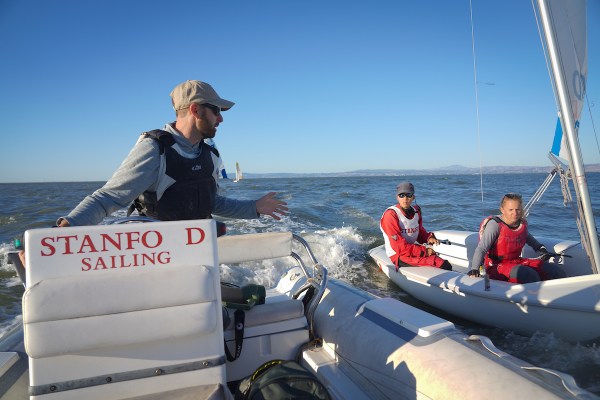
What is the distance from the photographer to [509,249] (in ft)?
13.8

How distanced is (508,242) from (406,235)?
1328mm

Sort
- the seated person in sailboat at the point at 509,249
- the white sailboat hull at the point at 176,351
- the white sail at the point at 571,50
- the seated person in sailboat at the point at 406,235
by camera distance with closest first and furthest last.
A: 1. the white sailboat hull at the point at 176,351
2. the white sail at the point at 571,50
3. the seated person in sailboat at the point at 509,249
4. the seated person in sailboat at the point at 406,235

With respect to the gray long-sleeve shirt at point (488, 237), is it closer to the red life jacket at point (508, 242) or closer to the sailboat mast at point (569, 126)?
the red life jacket at point (508, 242)

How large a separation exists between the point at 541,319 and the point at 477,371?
9.40ft

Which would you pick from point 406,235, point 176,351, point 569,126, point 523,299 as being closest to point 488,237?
point 523,299

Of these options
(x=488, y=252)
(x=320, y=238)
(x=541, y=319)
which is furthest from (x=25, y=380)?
(x=320, y=238)

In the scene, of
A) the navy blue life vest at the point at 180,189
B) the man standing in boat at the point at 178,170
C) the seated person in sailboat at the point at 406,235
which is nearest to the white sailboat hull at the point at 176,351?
the man standing in boat at the point at 178,170

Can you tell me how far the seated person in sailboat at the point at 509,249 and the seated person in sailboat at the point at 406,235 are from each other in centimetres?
74

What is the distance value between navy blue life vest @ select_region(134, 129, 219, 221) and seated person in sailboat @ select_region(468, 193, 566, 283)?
3383mm

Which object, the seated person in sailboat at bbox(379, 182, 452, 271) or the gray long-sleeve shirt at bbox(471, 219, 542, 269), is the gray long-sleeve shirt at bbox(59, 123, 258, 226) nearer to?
the gray long-sleeve shirt at bbox(471, 219, 542, 269)

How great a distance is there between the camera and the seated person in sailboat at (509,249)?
4055 mm

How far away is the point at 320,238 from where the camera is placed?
812 centimetres

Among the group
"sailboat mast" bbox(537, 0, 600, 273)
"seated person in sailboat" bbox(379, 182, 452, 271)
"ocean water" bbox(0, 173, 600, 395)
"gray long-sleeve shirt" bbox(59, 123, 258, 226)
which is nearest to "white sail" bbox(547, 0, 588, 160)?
"sailboat mast" bbox(537, 0, 600, 273)

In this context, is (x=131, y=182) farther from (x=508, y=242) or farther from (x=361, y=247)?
(x=361, y=247)
